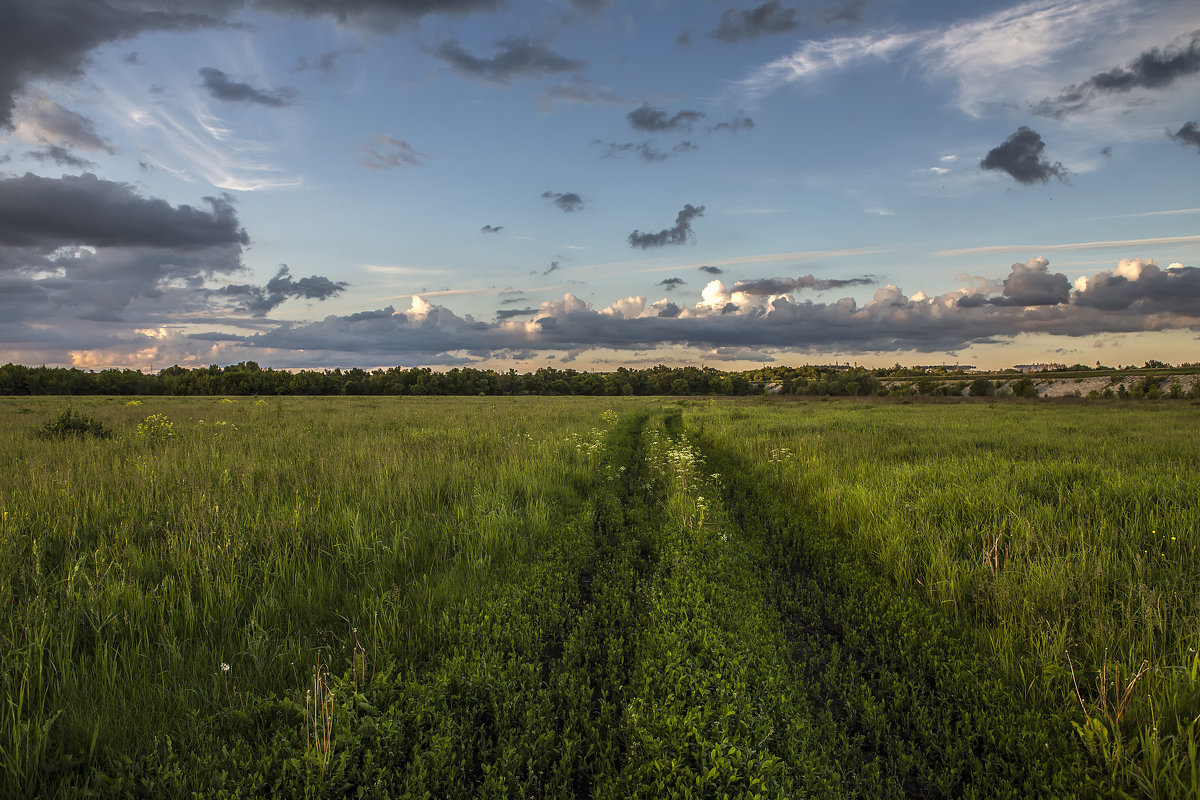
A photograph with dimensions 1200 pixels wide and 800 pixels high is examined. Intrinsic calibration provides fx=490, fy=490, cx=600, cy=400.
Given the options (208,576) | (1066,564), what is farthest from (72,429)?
(1066,564)

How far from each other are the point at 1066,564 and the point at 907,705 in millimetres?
3036

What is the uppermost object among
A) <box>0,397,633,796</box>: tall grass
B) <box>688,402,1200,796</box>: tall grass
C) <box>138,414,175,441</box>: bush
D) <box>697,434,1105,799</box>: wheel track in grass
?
<box>138,414,175,441</box>: bush

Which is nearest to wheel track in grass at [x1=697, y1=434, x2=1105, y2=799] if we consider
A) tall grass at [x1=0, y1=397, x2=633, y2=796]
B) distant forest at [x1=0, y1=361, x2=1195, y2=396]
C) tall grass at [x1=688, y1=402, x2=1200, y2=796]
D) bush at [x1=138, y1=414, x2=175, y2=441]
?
tall grass at [x1=688, y1=402, x2=1200, y2=796]

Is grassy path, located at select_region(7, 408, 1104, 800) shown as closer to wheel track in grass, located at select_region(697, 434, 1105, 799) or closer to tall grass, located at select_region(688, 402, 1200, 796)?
wheel track in grass, located at select_region(697, 434, 1105, 799)

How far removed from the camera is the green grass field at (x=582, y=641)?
10.3 feet

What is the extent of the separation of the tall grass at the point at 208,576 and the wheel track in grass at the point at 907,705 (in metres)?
3.49

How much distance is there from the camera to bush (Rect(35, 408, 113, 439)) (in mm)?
14758

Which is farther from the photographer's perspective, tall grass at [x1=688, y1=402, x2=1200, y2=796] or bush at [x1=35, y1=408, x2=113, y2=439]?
bush at [x1=35, y1=408, x2=113, y2=439]

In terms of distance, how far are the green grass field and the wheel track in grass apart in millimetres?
28

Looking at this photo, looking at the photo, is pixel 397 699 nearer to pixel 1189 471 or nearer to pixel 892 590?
pixel 892 590

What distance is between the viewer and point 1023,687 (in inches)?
164

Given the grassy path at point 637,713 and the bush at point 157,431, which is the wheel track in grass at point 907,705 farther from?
the bush at point 157,431

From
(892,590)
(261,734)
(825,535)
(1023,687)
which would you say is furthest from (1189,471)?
(261,734)

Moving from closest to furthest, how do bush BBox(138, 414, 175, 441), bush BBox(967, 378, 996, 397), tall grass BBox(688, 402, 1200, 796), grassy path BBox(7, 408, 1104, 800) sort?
grassy path BBox(7, 408, 1104, 800) < tall grass BBox(688, 402, 1200, 796) < bush BBox(138, 414, 175, 441) < bush BBox(967, 378, 996, 397)
